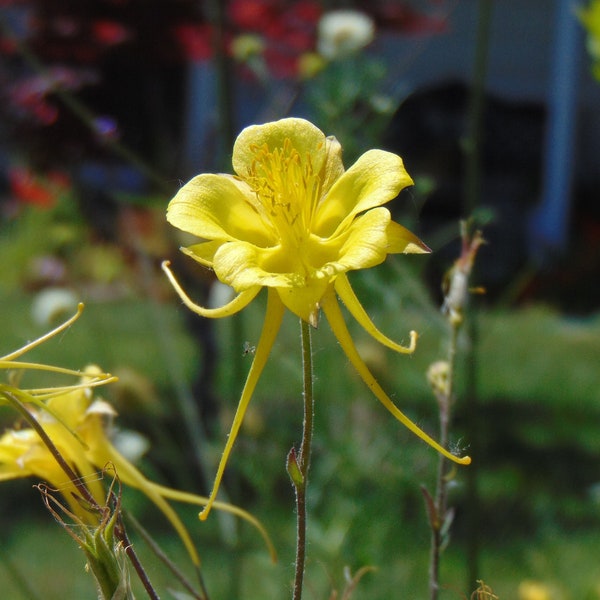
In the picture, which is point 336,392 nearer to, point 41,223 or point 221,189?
point 221,189

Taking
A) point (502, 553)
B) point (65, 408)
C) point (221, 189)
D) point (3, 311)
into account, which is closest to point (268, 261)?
point (221, 189)

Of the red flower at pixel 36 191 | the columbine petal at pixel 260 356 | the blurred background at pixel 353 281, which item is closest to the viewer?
the columbine petal at pixel 260 356

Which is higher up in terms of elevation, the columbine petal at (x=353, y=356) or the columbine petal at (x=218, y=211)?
the columbine petal at (x=218, y=211)

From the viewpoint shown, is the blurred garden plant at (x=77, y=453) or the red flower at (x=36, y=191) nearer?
the blurred garden plant at (x=77, y=453)

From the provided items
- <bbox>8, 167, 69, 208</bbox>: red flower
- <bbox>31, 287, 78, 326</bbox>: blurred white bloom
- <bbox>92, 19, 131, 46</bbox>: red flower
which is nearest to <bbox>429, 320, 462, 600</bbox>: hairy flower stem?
<bbox>31, 287, 78, 326</bbox>: blurred white bloom

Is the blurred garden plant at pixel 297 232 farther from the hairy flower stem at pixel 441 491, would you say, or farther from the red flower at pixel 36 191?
the red flower at pixel 36 191

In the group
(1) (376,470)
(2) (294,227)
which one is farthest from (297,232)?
(1) (376,470)

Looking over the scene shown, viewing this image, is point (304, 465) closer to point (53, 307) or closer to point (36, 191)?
point (53, 307)

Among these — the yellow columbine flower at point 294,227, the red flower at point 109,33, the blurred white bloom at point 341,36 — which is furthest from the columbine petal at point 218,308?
the red flower at point 109,33
